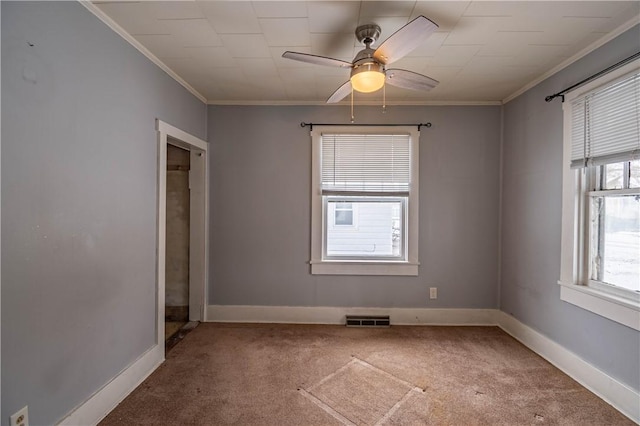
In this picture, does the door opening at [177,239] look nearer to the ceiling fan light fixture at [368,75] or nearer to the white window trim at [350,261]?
the white window trim at [350,261]

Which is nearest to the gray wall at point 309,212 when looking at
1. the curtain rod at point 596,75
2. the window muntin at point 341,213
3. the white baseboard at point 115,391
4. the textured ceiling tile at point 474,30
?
the window muntin at point 341,213

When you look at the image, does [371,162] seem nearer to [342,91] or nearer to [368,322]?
[342,91]

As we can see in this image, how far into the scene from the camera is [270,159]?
3416 mm

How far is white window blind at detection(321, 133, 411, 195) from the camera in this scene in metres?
3.37

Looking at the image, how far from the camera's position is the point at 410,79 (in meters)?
2.11

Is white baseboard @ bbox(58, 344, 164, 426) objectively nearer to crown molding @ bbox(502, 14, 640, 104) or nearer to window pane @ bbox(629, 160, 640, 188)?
window pane @ bbox(629, 160, 640, 188)

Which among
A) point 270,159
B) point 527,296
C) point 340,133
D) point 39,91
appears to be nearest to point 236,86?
point 270,159

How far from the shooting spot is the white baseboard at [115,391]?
1716 mm

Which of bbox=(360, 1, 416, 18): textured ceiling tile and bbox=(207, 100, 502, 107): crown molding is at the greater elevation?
bbox=(207, 100, 502, 107): crown molding

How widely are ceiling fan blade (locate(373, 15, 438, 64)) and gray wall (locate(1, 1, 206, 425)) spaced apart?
173cm

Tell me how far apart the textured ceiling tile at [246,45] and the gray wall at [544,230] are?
2.41 m

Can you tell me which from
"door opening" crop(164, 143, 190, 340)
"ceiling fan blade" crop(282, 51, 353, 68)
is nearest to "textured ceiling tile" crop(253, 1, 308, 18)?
"ceiling fan blade" crop(282, 51, 353, 68)

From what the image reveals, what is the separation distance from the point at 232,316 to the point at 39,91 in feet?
8.81

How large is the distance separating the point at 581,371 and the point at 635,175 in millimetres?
1473
